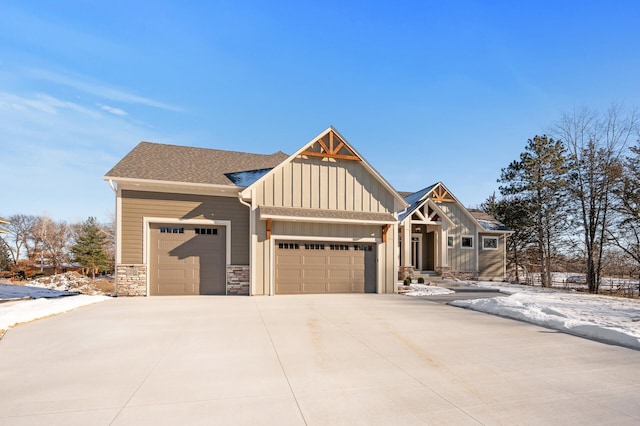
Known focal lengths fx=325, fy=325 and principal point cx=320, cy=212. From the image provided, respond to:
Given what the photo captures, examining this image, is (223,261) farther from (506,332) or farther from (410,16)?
(410,16)

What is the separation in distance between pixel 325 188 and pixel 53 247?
32.5m

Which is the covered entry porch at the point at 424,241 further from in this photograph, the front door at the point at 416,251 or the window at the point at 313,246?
the window at the point at 313,246

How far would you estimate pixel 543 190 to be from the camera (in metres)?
21.9

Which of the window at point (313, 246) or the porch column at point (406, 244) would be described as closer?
the window at point (313, 246)

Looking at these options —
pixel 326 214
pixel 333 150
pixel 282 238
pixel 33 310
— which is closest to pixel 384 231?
pixel 326 214

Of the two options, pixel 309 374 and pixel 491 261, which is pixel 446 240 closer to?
pixel 491 261

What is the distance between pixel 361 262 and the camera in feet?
45.0

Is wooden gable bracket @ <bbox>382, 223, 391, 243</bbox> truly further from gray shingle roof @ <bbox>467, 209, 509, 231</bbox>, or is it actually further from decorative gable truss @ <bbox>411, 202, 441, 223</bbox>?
gray shingle roof @ <bbox>467, 209, 509, 231</bbox>

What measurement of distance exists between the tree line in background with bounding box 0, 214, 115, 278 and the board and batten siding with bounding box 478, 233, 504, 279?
28023 millimetres

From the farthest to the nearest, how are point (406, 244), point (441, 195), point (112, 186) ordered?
1. point (441, 195)
2. point (406, 244)
3. point (112, 186)

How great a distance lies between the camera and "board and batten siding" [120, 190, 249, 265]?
39.7 ft

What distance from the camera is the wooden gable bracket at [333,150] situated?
43.3 ft

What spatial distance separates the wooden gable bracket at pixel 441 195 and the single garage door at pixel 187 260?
1436 cm

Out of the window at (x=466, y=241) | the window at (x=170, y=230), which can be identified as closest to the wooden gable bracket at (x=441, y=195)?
the window at (x=466, y=241)
